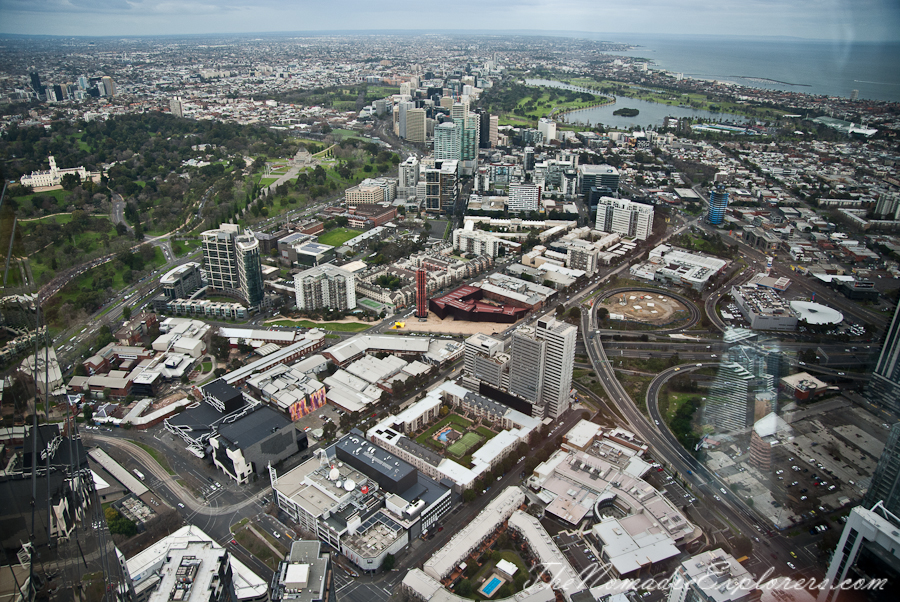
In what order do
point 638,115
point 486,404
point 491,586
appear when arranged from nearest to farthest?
point 491,586 < point 486,404 < point 638,115

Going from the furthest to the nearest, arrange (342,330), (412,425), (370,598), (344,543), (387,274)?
1. (387,274)
2. (342,330)
3. (412,425)
4. (344,543)
5. (370,598)

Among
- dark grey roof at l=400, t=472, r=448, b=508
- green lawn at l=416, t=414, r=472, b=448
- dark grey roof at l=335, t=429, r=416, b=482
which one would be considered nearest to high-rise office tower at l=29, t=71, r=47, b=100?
dark grey roof at l=335, t=429, r=416, b=482

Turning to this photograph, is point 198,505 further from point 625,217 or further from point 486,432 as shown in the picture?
point 625,217

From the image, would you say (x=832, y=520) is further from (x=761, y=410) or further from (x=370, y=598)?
(x=370, y=598)

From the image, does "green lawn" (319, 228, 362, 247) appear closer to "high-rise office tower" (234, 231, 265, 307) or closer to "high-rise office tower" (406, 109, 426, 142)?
"high-rise office tower" (234, 231, 265, 307)

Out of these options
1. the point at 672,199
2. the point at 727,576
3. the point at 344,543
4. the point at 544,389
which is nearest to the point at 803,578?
the point at 727,576

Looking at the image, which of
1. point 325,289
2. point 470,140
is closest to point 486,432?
point 325,289
